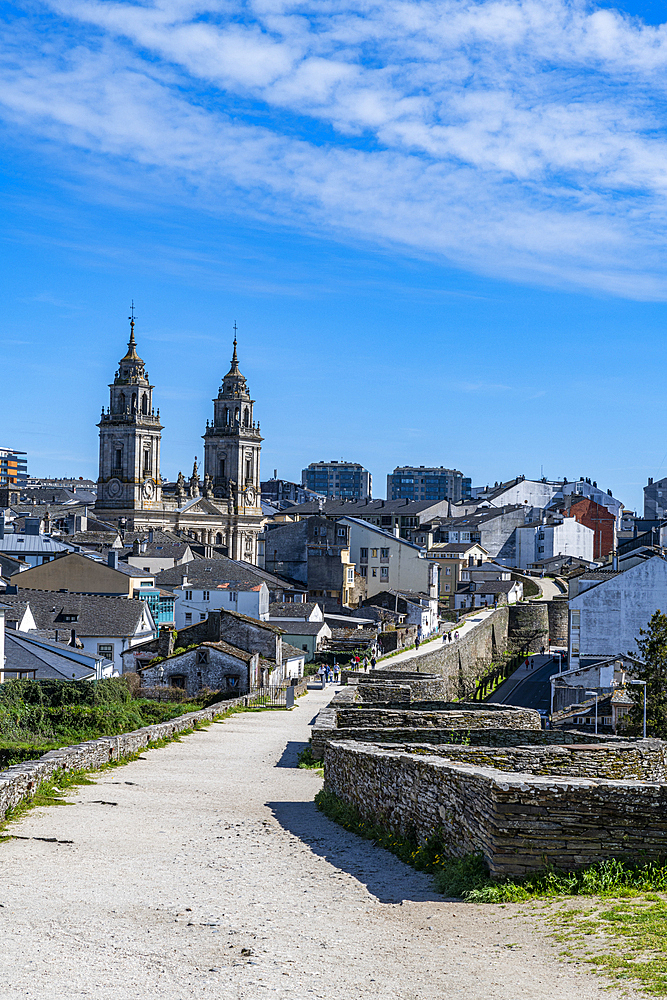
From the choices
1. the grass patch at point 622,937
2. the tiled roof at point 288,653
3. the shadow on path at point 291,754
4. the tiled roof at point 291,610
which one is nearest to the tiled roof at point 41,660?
the tiled roof at point 288,653

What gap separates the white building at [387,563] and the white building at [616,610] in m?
41.4

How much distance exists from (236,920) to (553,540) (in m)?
112

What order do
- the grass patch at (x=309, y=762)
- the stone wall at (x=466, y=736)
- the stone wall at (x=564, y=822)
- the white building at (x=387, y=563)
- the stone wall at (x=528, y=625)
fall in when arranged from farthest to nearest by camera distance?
the white building at (x=387, y=563)
the stone wall at (x=528, y=625)
the grass patch at (x=309, y=762)
the stone wall at (x=466, y=736)
the stone wall at (x=564, y=822)

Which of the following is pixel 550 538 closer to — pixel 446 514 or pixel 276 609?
pixel 446 514

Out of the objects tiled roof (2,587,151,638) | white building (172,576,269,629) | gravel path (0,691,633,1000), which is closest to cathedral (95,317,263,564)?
white building (172,576,269,629)

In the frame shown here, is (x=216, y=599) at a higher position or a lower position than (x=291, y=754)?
higher

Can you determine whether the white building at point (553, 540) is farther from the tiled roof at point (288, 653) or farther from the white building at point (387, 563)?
the tiled roof at point (288, 653)

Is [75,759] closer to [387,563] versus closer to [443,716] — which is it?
[443,716]

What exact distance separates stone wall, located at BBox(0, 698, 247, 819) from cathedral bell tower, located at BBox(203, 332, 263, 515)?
122116mm

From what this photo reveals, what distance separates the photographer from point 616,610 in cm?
4872

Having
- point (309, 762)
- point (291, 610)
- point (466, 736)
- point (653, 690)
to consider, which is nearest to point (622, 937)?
point (466, 736)

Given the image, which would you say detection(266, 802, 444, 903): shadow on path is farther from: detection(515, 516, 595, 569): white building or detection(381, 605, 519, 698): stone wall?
detection(515, 516, 595, 569): white building

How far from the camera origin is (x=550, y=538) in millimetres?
117000

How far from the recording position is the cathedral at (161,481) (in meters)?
130
